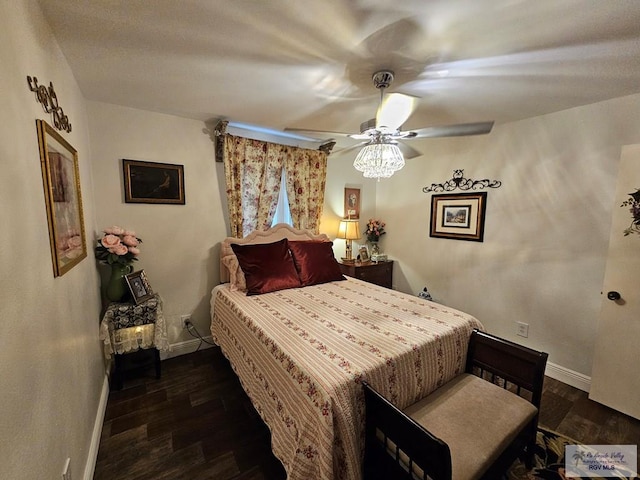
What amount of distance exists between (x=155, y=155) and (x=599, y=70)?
3.37m

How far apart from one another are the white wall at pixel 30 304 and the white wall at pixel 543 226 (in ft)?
10.9

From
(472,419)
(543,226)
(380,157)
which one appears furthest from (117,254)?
(543,226)

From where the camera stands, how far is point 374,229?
12.6ft

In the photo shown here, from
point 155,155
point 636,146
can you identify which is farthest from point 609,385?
point 155,155

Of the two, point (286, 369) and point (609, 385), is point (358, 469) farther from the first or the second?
point (609, 385)

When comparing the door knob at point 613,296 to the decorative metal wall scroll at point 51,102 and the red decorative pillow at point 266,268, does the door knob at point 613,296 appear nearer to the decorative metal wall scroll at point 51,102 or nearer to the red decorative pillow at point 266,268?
the red decorative pillow at point 266,268

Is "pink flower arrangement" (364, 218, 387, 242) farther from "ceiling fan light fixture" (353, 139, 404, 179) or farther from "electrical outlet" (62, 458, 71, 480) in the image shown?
"electrical outlet" (62, 458, 71, 480)

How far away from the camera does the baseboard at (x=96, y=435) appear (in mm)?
1412

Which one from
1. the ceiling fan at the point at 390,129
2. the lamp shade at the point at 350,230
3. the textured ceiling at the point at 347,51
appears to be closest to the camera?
the textured ceiling at the point at 347,51

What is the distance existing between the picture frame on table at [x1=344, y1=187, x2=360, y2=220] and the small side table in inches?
99.9

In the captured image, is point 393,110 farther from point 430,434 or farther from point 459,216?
point 459,216

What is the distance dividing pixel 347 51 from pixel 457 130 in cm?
84

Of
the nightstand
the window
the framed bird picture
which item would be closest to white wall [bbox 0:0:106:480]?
the framed bird picture

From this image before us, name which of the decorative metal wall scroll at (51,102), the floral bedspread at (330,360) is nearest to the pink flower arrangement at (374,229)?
the floral bedspread at (330,360)
